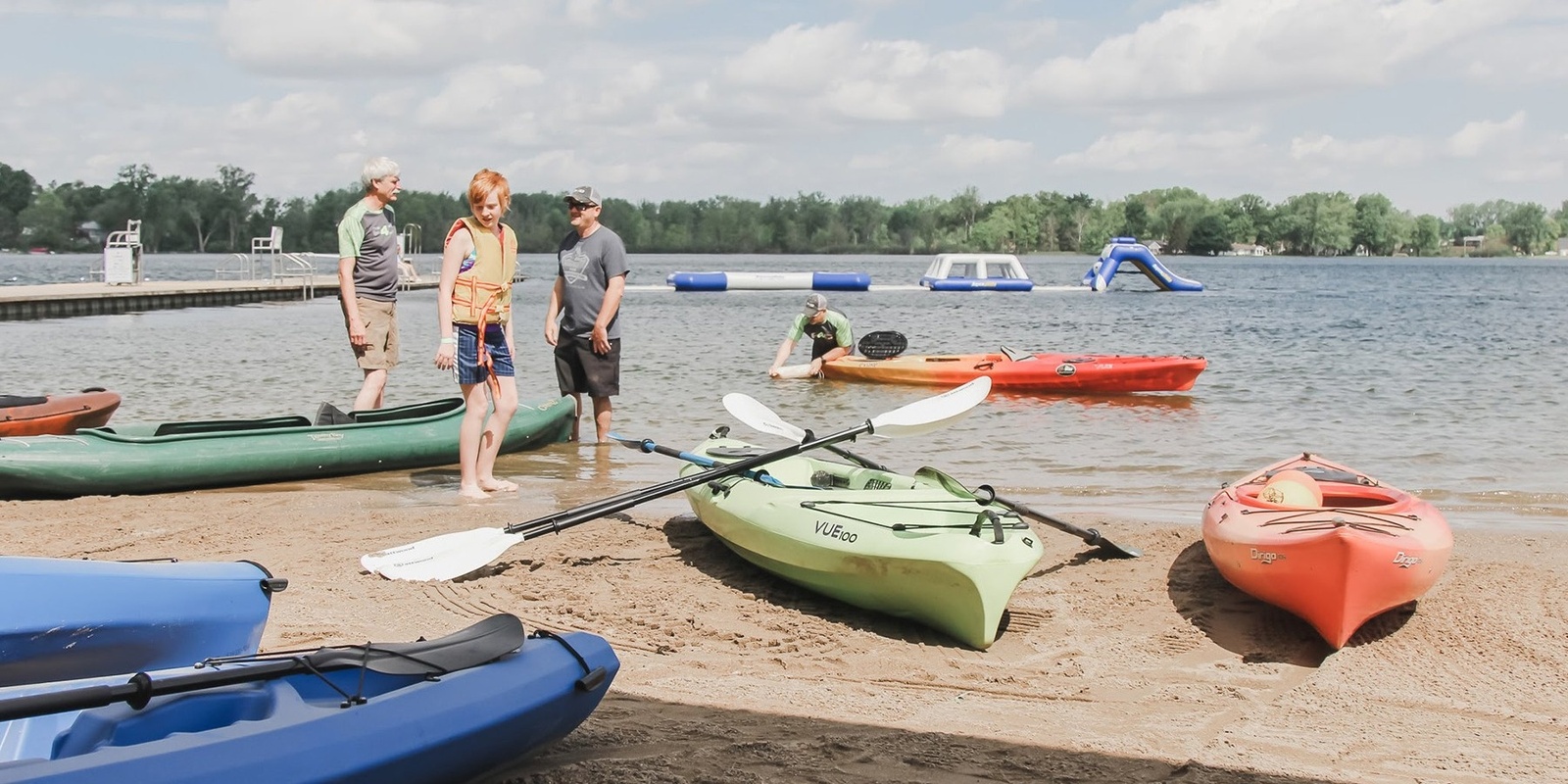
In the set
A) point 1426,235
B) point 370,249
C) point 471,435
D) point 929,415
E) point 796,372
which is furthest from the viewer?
point 1426,235

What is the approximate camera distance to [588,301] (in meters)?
8.03

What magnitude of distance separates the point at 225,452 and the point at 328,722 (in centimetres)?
517

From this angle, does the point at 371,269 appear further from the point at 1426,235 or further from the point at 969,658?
the point at 1426,235

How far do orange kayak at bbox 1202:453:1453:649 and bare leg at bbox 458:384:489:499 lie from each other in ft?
11.9

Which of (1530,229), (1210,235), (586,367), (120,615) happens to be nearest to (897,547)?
(120,615)

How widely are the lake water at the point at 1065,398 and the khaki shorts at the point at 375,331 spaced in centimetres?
77

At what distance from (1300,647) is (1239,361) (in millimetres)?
14528

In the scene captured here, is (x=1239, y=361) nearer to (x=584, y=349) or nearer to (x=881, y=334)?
(x=881, y=334)

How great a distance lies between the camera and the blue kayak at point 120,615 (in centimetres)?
347

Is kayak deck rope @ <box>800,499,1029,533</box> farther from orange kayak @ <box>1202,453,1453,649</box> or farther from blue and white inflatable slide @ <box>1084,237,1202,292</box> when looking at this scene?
blue and white inflatable slide @ <box>1084,237,1202,292</box>

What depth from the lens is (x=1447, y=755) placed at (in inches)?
148

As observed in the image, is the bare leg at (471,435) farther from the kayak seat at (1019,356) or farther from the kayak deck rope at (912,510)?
the kayak seat at (1019,356)

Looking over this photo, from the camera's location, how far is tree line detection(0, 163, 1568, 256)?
105 m

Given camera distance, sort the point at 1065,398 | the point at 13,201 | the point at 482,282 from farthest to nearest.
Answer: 1. the point at 13,201
2. the point at 1065,398
3. the point at 482,282
